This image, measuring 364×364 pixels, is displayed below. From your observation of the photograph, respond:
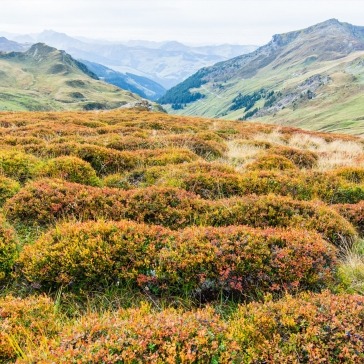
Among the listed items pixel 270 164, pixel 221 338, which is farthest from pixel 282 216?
pixel 270 164

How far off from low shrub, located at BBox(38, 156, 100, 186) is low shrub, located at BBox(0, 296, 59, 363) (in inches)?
256

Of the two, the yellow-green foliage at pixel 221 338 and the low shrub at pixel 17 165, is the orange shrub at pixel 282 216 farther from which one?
the low shrub at pixel 17 165

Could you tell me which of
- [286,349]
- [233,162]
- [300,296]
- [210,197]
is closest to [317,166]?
[233,162]

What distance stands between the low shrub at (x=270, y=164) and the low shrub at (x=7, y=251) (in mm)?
9777

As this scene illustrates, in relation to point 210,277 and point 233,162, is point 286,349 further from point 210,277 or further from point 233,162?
point 233,162

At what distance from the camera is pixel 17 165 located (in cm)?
1202

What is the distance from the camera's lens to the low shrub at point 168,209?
27.1ft

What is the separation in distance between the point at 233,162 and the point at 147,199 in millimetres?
8115

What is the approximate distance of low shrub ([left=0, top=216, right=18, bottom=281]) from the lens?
627 centimetres

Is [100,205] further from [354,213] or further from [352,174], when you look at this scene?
[352,174]

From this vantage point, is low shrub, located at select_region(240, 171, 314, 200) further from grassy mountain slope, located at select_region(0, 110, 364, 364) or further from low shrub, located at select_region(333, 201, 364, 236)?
low shrub, located at select_region(333, 201, 364, 236)

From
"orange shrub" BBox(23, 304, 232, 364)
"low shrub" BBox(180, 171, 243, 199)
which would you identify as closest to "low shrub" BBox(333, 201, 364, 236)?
"low shrub" BBox(180, 171, 243, 199)

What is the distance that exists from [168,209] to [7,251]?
367cm

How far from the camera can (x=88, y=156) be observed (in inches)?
546
